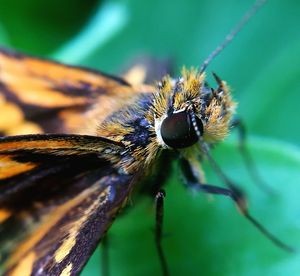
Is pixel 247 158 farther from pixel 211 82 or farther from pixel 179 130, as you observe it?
pixel 179 130

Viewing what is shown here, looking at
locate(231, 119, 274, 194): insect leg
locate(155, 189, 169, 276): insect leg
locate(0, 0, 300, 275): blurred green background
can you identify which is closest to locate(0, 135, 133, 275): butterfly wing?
locate(155, 189, 169, 276): insect leg

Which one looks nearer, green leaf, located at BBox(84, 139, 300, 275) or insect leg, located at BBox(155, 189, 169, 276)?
insect leg, located at BBox(155, 189, 169, 276)

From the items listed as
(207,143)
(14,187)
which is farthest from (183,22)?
(14,187)

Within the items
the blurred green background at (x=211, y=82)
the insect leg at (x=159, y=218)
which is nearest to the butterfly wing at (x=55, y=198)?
the insect leg at (x=159, y=218)

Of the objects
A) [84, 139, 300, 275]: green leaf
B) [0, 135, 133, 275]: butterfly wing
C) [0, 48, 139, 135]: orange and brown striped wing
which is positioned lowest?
[84, 139, 300, 275]: green leaf

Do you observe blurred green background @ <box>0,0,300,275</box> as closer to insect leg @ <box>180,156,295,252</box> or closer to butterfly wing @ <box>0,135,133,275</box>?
insect leg @ <box>180,156,295,252</box>

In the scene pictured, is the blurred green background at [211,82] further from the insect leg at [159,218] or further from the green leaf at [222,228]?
the insect leg at [159,218]
